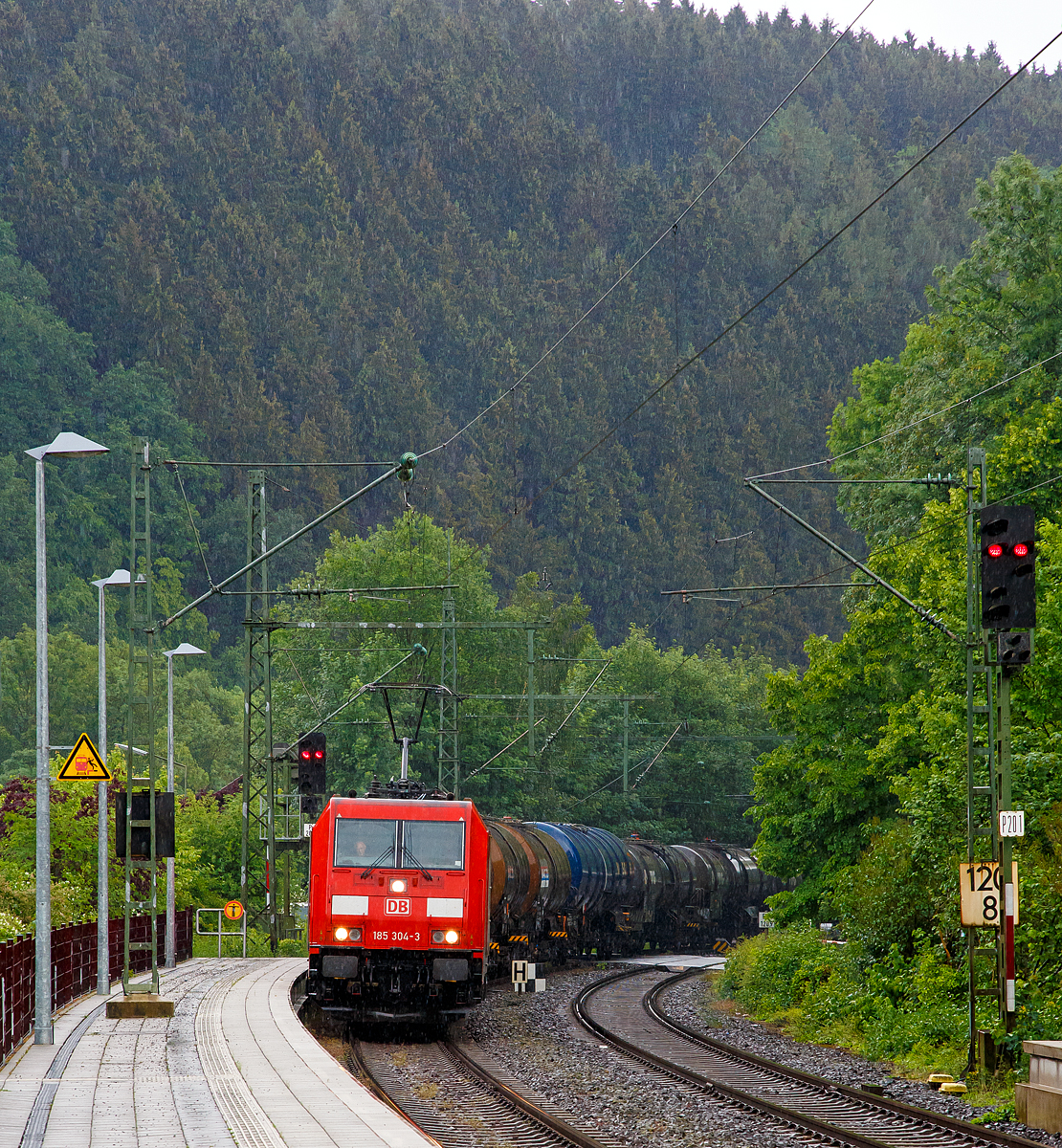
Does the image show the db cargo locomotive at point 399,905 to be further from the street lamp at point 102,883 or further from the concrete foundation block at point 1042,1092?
the concrete foundation block at point 1042,1092

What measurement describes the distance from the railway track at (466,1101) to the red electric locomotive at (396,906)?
3.12 ft

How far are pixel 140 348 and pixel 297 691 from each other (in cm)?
9483

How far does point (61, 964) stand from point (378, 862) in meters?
5.11

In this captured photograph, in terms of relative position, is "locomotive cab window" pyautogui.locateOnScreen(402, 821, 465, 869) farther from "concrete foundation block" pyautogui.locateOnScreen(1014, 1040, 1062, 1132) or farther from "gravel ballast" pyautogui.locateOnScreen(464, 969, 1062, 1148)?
"concrete foundation block" pyautogui.locateOnScreen(1014, 1040, 1062, 1132)

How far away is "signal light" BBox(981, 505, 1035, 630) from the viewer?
17141mm

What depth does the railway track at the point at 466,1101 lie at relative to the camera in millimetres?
14078

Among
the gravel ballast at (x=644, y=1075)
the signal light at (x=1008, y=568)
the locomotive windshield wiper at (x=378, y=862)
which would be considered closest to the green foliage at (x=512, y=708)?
the gravel ballast at (x=644, y=1075)

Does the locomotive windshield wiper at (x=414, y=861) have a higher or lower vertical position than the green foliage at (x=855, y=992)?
higher

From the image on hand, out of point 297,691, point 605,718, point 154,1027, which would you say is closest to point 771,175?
point 605,718

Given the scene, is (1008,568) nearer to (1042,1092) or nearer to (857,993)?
(1042,1092)

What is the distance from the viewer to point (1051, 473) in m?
29.8

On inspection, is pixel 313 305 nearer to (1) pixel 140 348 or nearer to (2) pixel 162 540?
(1) pixel 140 348

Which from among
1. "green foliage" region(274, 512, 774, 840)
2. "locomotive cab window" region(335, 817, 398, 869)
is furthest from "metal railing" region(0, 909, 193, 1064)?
"green foliage" region(274, 512, 774, 840)

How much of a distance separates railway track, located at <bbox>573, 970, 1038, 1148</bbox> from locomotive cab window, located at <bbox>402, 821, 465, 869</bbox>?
3368 millimetres
